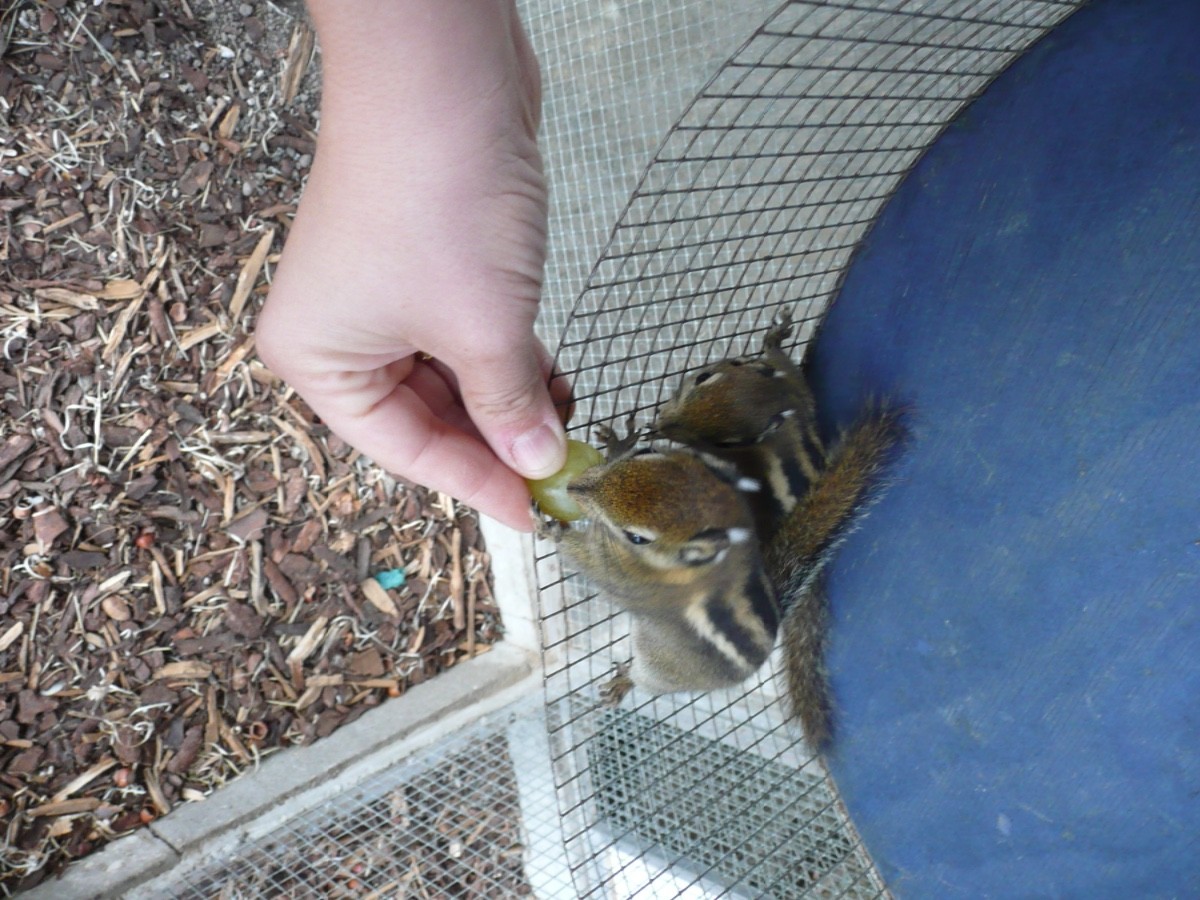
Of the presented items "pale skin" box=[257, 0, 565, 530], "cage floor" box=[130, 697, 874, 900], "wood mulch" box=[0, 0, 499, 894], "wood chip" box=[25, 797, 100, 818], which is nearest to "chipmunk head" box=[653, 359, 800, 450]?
"pale skin" box=[257, 0, 565, 530]

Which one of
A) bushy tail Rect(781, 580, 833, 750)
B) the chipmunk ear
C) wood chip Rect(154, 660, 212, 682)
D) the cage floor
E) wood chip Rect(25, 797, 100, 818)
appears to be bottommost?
the cage floor

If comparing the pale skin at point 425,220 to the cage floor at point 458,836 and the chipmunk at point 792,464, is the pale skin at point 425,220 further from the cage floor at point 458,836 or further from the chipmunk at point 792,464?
the cage floor at point 458,836

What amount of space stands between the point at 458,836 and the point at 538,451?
1337 mm

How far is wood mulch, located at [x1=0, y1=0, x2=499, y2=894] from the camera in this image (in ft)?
6.64

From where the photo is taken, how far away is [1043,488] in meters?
1.13

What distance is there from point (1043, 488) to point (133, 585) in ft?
6.74

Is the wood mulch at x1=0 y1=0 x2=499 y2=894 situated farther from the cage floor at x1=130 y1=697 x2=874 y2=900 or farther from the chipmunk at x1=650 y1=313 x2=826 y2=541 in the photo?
the chipmunk at x1=650 y1=313 x2=826 y2=541

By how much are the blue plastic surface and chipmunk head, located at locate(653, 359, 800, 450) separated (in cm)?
19

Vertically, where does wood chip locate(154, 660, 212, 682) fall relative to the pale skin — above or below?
below

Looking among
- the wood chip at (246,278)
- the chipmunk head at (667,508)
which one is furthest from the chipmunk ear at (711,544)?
the wood chip at (246,278)

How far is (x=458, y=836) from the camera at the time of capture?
7.02 ft

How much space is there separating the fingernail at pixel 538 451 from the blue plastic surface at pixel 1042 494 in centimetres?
50

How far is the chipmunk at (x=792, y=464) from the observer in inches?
54.2

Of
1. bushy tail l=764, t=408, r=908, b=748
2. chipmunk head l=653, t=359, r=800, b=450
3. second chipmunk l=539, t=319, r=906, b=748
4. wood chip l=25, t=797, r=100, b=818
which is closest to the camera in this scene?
bushy tail l=764, t=408, r=908, b=748
